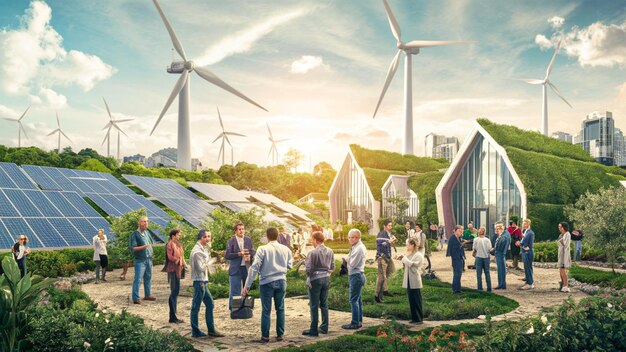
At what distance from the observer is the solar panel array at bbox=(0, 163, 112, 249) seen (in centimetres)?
2103

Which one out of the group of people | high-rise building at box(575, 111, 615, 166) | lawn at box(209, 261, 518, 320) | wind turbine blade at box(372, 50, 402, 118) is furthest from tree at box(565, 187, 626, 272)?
high-rise building at box(575, 111, 615, 166)

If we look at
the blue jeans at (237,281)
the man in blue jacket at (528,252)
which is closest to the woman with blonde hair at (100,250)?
the blue jeans at (237,281)

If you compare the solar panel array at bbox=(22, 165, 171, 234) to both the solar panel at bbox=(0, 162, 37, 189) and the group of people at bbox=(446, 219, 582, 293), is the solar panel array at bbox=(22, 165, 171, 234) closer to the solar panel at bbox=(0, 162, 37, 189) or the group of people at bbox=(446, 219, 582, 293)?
the solar panel at bbox=(0, 162, 37, 189)

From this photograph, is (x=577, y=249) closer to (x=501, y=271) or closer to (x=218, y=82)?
(x=501, y=271)

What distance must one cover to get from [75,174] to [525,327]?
3162 cm

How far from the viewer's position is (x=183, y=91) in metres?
76.4

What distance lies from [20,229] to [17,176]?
832 centimetres

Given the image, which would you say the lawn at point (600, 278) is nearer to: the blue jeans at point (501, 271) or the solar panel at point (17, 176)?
the blue jeans at point (501, 271)

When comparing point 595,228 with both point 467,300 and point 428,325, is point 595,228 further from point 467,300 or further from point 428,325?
point 428,325

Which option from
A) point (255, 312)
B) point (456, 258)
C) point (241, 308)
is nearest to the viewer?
point (241, 308)

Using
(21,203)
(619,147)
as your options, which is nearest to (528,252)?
(21,203)

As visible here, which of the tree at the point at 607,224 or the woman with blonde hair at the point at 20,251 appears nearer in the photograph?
the woman with blonde hair at the point at 20,251

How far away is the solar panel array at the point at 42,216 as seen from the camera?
21031mm

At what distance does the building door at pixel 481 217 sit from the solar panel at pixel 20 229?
30926 millimetres
